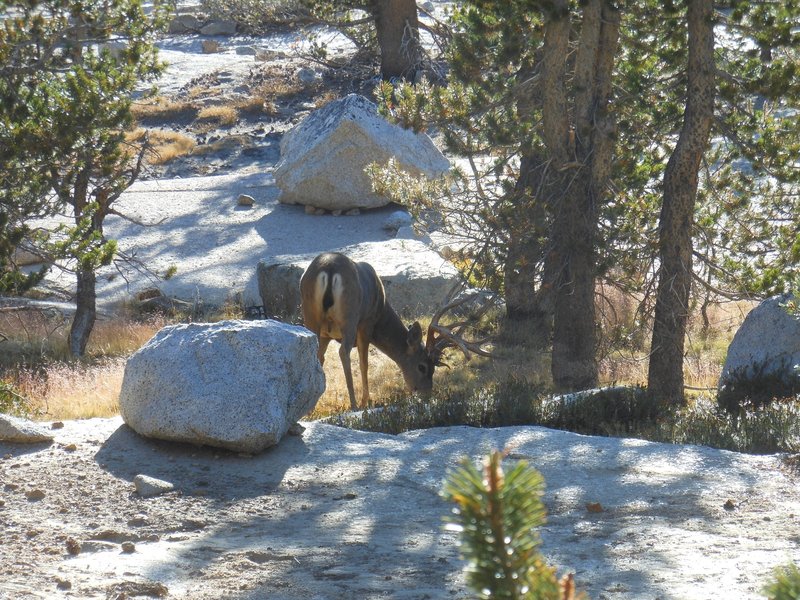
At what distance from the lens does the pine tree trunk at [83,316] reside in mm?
15172

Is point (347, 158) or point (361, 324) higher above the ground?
point (347, 158)

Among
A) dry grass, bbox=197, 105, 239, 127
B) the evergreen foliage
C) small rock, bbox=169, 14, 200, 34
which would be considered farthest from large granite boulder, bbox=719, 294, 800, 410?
small rock, bbox=169, 14, 200, 34

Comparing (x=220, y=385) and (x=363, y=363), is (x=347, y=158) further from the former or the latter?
(x=220, y=385)

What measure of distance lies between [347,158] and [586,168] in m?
13.0

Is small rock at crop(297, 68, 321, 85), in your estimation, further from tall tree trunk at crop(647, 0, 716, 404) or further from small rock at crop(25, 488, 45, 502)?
small rock at crop(25, 488, 45, 502)

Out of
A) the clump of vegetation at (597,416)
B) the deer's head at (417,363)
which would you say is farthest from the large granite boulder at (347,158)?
the clump of vegetation at (597,416)

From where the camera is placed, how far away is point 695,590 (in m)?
5.01

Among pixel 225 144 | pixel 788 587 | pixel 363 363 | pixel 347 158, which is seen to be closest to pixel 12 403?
pixel 363 363

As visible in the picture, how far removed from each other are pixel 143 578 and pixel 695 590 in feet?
8.59

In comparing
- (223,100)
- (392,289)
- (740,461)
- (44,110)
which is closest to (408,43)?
(223,100)

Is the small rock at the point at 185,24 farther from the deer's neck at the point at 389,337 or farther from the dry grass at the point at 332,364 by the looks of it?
the deer's neck at the point at 389,337

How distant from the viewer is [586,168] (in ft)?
38.3

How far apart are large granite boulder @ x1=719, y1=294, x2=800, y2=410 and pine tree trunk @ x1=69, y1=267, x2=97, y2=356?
8.68 metres

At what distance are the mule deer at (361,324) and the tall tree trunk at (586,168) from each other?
1.81m
